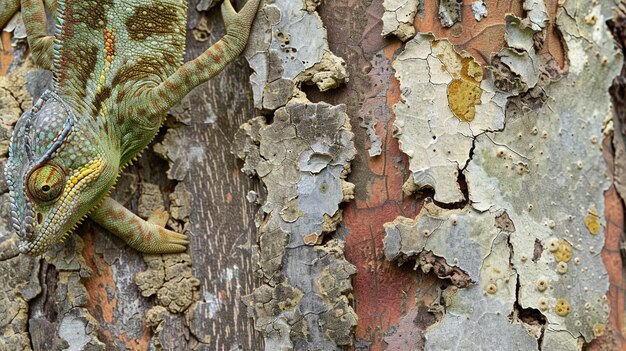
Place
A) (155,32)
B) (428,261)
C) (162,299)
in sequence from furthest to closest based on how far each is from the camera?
(155,32) < (162,299) < (428,261)

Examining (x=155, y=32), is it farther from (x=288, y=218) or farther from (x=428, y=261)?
(x=428, y=261)

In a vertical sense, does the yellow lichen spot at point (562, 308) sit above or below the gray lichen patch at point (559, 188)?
below

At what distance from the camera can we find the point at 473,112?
2.53 metres

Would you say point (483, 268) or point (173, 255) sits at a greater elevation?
point (173, 255)

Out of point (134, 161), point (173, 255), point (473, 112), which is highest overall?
point (134, 161)

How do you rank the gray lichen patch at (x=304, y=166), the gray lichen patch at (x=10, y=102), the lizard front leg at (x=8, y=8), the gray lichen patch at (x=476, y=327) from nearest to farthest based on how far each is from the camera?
the gray lichen patch at (x=476, y=327), the gray lichen patch at (x=304, y=166), the gray lichen patch at (x=10, y=102), the lizard front leg at (x=8, y=8)

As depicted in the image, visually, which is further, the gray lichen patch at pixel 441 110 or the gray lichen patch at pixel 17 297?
the gray lichen patch at pixel 17 297

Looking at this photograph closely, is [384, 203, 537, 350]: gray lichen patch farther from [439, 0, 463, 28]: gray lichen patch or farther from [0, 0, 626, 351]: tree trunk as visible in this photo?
[439, 0, 463, 28]: gray lichen patch

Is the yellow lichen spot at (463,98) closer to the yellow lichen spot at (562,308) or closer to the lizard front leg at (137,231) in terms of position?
the yellow lichen spot at (562,308)

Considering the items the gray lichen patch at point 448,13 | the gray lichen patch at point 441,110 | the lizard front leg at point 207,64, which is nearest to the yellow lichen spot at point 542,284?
the gray lichen patch at point 441,110

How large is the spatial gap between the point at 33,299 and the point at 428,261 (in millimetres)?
1514

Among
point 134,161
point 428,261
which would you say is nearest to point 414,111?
point 428,261

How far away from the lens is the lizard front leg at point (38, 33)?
291cm

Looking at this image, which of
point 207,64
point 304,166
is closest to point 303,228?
point 304,166
